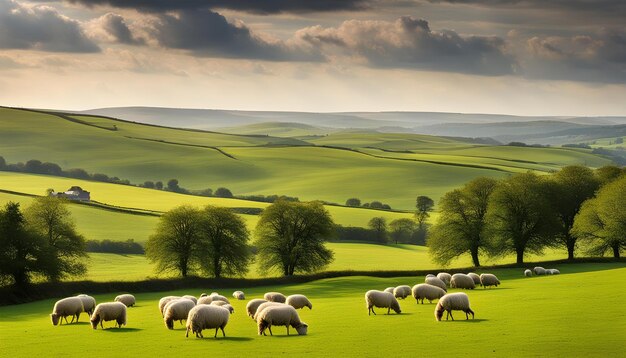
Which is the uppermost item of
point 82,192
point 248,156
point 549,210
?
point 248,156

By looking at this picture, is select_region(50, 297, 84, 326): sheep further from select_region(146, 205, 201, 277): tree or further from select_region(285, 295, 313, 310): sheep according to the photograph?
select_region(146, 205, 201, 277): tree

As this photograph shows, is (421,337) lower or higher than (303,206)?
lower

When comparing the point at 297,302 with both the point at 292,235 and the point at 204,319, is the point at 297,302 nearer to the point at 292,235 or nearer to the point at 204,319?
the point at 204,319

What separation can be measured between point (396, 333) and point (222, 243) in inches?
1541

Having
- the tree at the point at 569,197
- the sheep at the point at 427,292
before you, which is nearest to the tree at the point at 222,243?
the sheep at the point at 427,292

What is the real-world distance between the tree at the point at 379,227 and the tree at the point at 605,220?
106 feet

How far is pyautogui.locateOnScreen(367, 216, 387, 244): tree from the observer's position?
10188 centimetres

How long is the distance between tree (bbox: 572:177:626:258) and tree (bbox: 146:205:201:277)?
111 feet

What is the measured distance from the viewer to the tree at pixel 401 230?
4126 inches

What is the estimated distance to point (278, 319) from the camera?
29906mm

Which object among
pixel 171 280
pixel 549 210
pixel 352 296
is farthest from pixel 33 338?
pixel 549 210

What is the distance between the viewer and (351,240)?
100 meters

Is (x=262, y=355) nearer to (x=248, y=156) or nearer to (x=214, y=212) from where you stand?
(x=214, y=212)

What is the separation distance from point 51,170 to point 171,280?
104 meters
